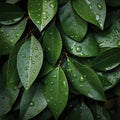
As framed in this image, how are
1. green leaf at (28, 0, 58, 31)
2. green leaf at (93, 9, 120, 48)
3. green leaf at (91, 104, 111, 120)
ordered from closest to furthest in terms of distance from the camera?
green leaf at (28, 0, 58, 31) → green leaf at (93, 9, 120, 48) → green leaf at (91, 104, 111, 120)

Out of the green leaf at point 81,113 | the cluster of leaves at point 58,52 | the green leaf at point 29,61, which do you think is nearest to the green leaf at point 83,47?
the cluster of leaves at point 58,52

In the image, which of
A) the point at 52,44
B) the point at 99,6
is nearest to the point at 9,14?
the point at 52,44

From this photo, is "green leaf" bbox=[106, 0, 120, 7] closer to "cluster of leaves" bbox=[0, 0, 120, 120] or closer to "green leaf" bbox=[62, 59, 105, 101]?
"cluster of leaves" bbox=[0, 0, 120, 120]

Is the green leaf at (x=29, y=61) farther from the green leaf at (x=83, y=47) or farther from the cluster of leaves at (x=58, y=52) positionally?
the green leaf at (x=83, y=47)

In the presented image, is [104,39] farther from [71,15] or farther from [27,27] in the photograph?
[27,27]

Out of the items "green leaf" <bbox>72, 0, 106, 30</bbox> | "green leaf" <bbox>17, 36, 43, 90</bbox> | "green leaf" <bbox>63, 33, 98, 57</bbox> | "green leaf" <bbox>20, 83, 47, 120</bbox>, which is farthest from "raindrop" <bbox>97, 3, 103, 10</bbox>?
"green leaf" <bbox>20, 83, 47, 120</bbox>

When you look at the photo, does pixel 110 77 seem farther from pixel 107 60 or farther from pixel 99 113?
pixel 99 113

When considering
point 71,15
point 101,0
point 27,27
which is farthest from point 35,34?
point 101,0
